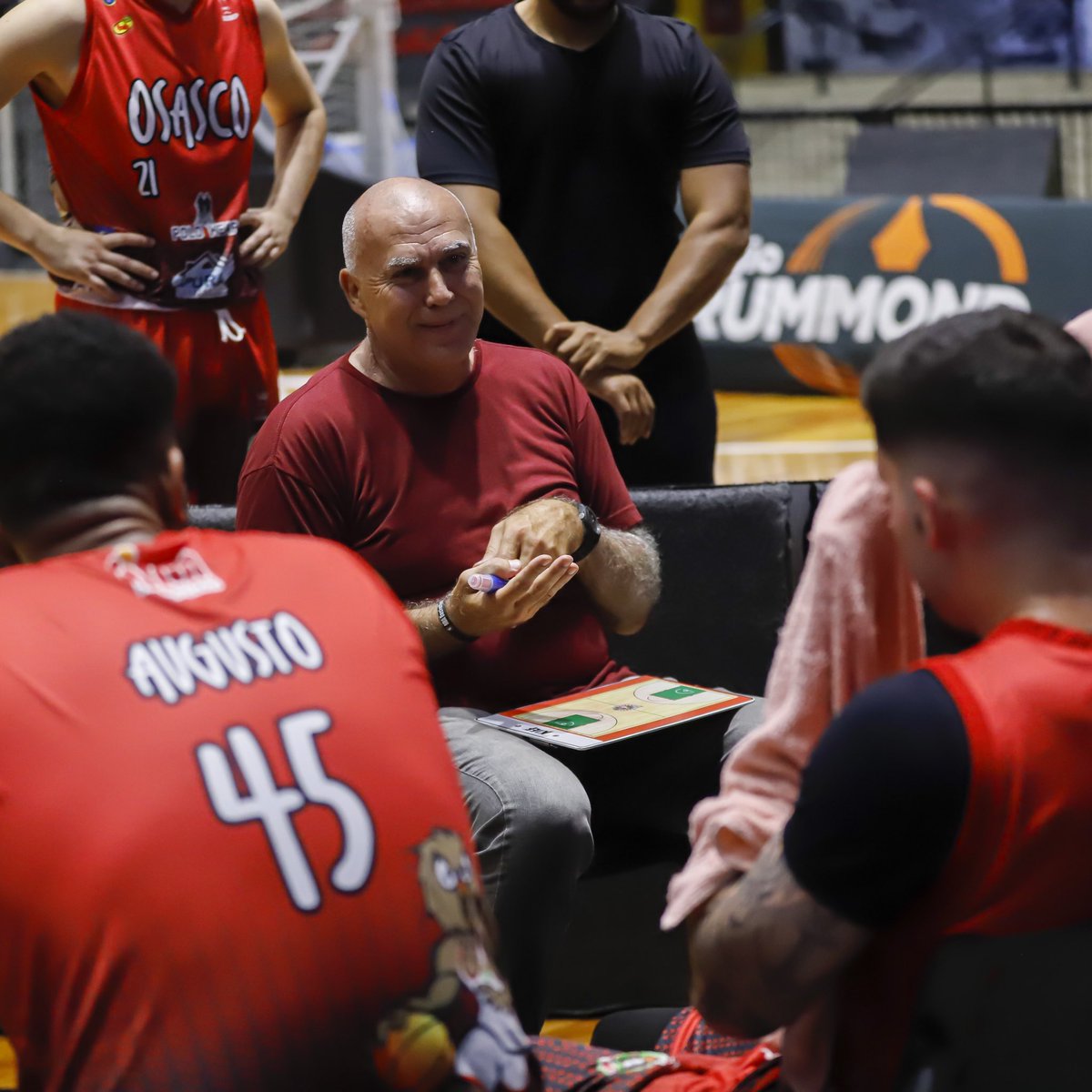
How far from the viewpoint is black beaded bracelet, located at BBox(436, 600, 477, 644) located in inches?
98.7

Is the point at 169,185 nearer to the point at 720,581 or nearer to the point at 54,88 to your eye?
the point at 54,88

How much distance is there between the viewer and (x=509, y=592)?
95.8 inches

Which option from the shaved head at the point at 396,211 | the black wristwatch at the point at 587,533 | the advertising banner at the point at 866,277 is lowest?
A: the advertising banner at the point at 866,277

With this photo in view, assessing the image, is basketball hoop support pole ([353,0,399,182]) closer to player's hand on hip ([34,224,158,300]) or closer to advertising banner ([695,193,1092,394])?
advertising banner ([695,193,1092,394])

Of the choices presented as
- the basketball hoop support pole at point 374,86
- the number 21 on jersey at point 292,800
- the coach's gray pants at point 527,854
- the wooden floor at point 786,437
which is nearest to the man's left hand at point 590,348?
the coach's gray pants at point 527,854

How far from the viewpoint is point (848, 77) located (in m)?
13.0

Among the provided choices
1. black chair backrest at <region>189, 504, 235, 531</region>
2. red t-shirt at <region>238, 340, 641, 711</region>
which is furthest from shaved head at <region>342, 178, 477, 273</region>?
black chair backrest at <region>189, 504, 235, 531</region>

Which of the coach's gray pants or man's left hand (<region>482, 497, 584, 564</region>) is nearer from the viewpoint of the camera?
the coach's gray pants

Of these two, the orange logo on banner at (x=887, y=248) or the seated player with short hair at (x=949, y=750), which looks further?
the orange logo on banner at (x=887, y=248)

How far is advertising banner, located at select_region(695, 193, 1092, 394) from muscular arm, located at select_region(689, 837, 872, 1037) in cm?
630

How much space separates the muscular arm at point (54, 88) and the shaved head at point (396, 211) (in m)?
0.94

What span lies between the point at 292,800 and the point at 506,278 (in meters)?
2.12

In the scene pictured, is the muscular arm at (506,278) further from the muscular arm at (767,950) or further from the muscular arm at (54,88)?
the muscular arm at (767,950)

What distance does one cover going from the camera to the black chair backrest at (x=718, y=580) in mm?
3193
